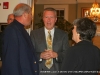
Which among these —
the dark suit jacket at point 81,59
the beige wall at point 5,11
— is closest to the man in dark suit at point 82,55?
the dark suit jacket at point 81,59

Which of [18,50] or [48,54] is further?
[48,54]

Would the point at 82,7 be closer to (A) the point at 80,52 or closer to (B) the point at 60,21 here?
(B) the point at 60,21

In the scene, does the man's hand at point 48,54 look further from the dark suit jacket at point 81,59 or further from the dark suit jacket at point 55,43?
the dark suit jacket at point 81,59

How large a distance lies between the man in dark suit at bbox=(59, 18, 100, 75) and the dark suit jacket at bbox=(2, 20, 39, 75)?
0.36 metres

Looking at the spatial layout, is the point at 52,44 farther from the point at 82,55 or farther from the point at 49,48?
the point at 82,55

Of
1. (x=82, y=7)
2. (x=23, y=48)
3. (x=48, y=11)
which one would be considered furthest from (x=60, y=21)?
(x=23, y=48)

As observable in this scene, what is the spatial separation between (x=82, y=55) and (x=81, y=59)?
0.11ft

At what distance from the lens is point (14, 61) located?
175cm

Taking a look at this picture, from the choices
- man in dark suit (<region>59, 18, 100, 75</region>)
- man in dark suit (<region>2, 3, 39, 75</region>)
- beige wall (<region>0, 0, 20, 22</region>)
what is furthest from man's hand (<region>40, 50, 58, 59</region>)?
beige wall (<region>0, 0, 20, 22</region>)

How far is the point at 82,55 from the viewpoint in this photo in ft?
5.35

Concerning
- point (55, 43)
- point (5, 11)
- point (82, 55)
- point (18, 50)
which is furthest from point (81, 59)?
point (5, 11)

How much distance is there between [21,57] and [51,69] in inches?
24.7

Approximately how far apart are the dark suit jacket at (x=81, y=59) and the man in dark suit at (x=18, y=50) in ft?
1.23

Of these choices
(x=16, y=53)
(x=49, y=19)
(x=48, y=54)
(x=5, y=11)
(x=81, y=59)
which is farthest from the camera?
(x=5, y=11)
